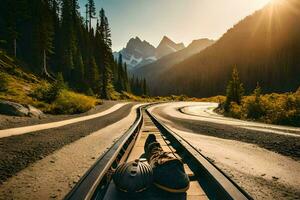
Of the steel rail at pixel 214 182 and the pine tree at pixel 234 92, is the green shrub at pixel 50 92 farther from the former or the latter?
the pine tree at pixel 234 92

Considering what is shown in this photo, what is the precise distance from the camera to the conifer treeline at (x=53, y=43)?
144 ft

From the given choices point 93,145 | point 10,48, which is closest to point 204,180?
point 93,145

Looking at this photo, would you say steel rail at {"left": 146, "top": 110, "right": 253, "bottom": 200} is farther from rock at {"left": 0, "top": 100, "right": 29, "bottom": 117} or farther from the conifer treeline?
the conifer treeline

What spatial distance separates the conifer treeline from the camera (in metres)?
44.0

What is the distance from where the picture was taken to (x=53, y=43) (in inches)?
2346

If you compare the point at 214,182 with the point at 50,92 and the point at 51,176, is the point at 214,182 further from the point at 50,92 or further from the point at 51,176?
the point at 50,92

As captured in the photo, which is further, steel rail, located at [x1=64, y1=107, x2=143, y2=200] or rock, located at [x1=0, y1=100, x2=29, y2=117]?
rock, located at [x1=0, y1=100, x2=29, y2=117]

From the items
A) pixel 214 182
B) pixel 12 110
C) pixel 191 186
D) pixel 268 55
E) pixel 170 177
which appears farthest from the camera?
pixel 268 55

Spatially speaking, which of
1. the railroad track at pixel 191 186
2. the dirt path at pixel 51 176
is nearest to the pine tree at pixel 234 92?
the dirt path at pixel 51 176

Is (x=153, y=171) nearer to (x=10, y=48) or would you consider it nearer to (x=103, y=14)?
(x=10, y=48)

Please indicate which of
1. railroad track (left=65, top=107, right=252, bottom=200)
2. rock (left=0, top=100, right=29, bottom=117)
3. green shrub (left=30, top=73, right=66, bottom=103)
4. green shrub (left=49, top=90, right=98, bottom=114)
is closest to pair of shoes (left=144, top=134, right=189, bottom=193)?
railroad track (left=65, top=107, right=252, bottom=200)

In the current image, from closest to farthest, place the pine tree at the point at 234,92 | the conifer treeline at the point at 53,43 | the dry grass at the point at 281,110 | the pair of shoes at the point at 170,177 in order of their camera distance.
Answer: the pair of shoes at the point at 170,177
the dry grass at the point at 281,110
the pine tree at the point at 234,92
the conifer treeline at the point at 53,43

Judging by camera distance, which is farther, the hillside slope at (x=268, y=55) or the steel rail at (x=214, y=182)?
the hillside slope at (x=268, y=55)

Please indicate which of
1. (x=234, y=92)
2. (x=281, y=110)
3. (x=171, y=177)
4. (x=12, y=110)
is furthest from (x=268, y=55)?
(x=171, y=177)
